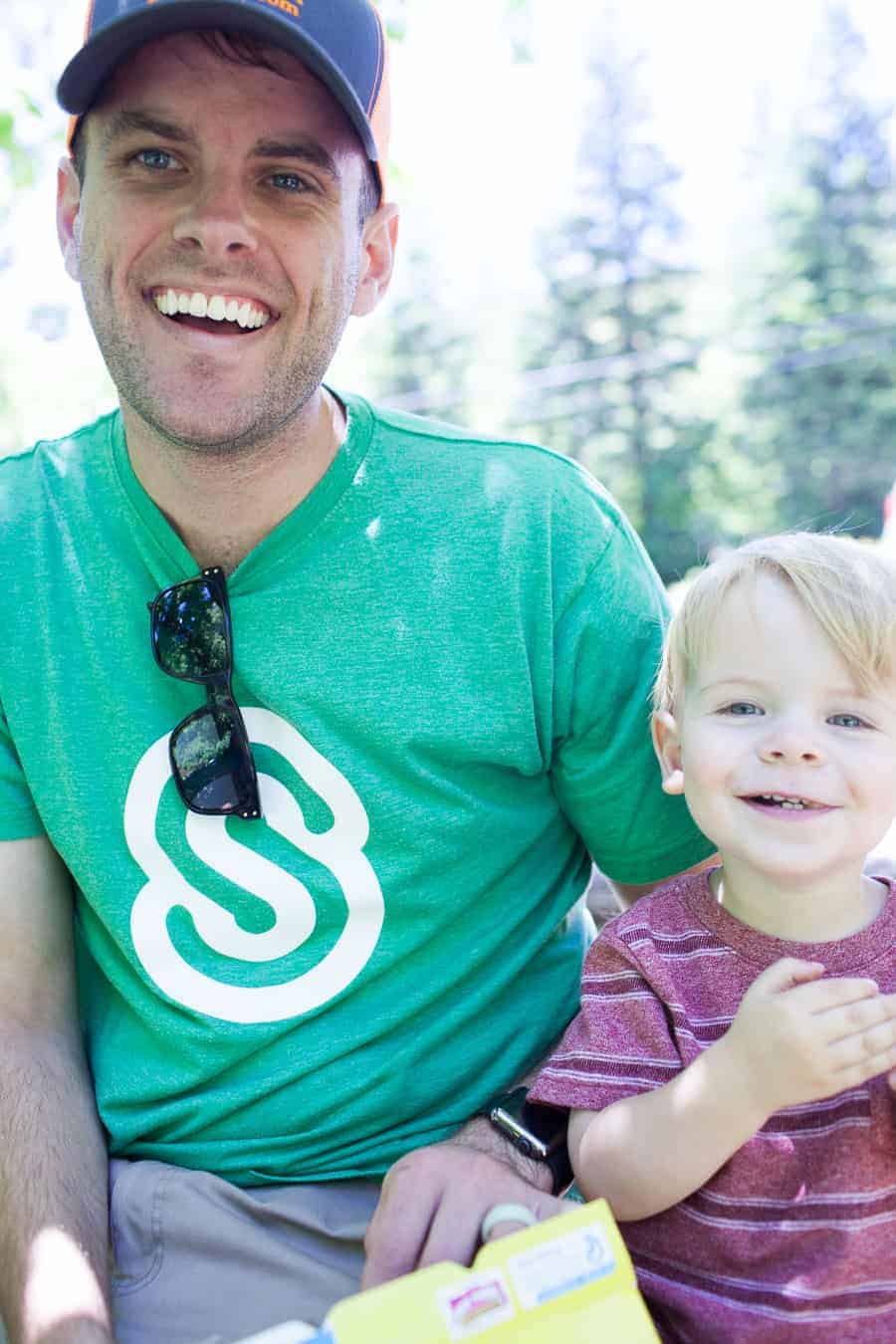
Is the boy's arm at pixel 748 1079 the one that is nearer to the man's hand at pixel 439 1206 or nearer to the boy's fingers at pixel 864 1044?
the boy's fingers at pixel 864 1044

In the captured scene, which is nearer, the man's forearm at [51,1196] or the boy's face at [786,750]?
the boy's face at [786,750]

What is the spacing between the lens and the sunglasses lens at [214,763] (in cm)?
209

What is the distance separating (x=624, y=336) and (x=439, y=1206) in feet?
131

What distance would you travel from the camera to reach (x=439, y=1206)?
1785 mm

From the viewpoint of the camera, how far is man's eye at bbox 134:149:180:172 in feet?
7.05

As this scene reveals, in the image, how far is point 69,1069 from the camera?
2.18 meters

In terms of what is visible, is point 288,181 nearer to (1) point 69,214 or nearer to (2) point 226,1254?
(1) point 69,214

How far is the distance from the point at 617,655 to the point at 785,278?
39.2 meters

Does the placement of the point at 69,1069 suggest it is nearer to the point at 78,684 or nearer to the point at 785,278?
the point at 78,684

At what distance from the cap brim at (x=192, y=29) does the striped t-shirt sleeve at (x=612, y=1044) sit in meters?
1.35

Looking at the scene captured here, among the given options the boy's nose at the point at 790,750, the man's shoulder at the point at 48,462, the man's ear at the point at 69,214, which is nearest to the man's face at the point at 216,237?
the man's ear at the point at 69,214

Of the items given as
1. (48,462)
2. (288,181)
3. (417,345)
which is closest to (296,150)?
(288,181)

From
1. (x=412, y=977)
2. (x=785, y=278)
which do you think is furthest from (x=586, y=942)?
(x=785, y=278)

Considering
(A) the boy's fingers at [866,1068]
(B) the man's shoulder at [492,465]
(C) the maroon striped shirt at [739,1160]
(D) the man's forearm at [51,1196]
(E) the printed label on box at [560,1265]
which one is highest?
(B) the man's shoulder at [492,465]
